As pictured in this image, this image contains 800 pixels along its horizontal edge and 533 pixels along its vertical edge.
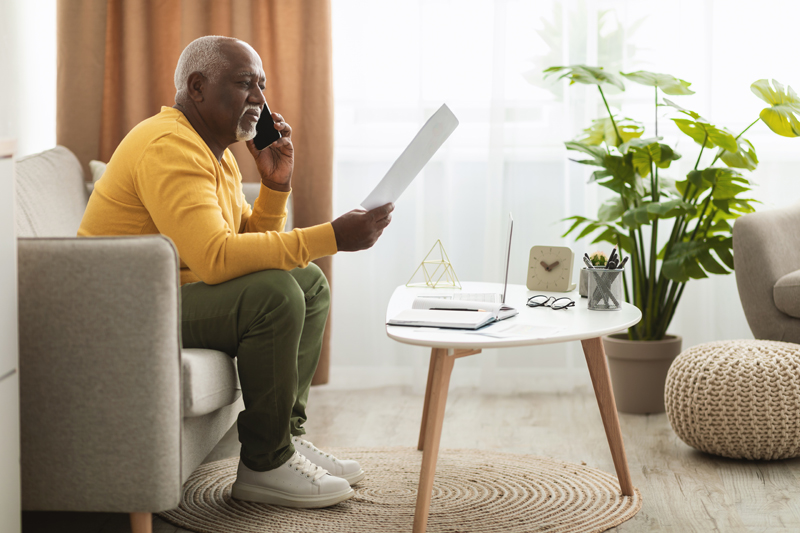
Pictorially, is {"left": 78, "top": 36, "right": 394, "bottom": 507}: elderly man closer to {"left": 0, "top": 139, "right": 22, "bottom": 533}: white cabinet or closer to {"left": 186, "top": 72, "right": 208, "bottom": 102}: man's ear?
{"left": 186, "top": 72, "right": 208, "bottom": 102}: man's ear

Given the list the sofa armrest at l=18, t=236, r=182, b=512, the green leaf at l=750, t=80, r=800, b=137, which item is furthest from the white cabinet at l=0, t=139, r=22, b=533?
the green leaf at l=750, t=80, r=800, b=137

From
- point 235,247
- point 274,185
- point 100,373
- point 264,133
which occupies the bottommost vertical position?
point 100,373

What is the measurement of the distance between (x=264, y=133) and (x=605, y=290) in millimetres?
893

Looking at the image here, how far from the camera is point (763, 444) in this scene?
186cm

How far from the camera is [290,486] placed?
5.27 ft

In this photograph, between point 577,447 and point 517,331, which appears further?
point 577,447

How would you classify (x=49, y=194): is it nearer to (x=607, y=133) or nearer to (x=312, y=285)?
(x=312, y=285)

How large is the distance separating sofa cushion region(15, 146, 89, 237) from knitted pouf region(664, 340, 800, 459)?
170cm

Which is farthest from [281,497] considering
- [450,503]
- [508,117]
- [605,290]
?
[508,117]

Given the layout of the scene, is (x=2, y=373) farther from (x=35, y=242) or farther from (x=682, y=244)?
(x=682, y=244)

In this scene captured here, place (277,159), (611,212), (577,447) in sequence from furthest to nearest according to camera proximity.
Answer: (611,212), (577,447), (277,159)

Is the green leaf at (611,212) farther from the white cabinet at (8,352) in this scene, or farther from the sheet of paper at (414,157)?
the white cabinet at (8,352)

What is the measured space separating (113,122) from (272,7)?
699 millimetres

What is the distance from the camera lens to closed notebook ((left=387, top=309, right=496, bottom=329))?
4.74ft
